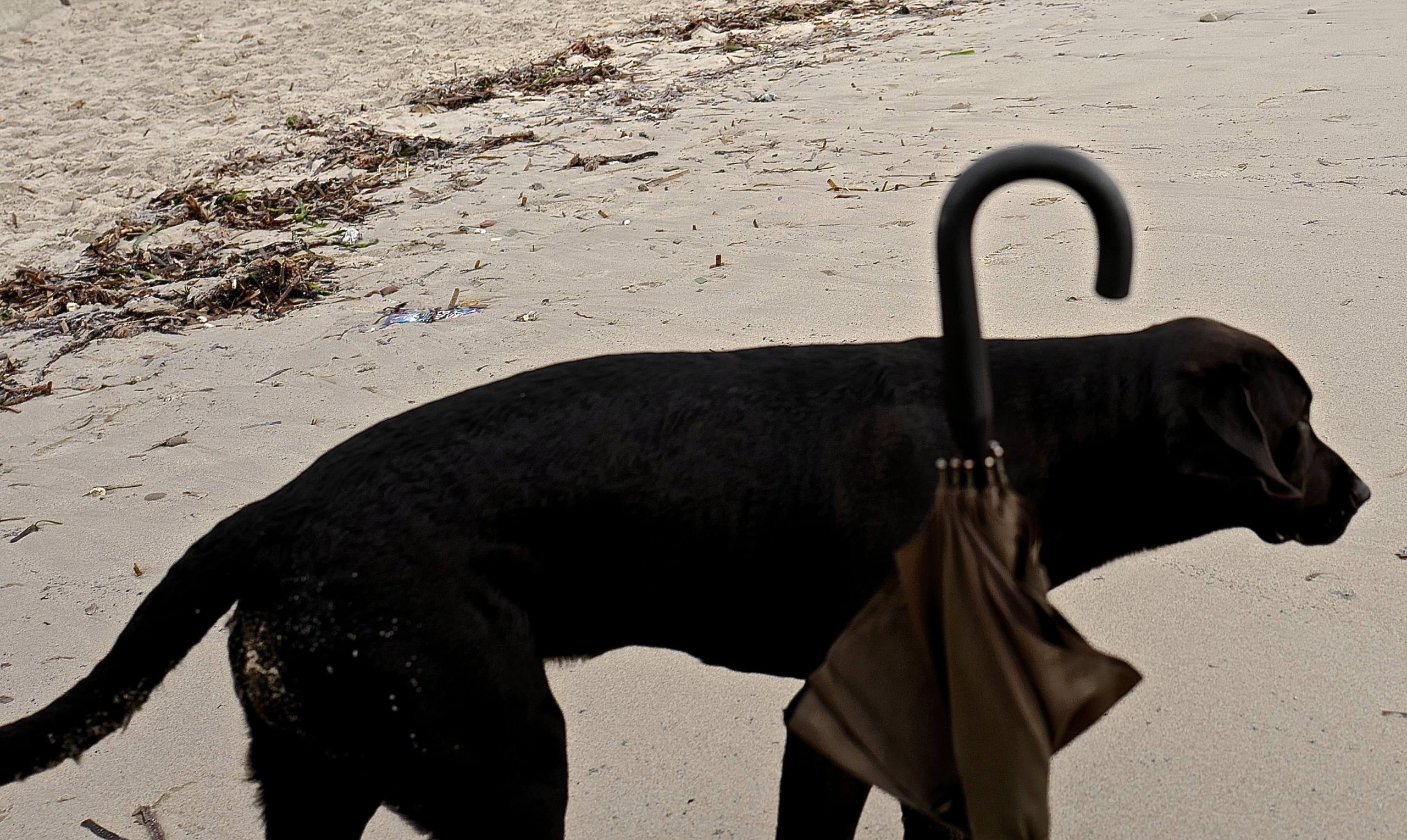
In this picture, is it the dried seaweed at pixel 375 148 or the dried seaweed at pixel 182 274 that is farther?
the dried seaweed at pixel 375 148

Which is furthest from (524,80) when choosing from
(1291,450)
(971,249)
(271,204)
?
(971,249)

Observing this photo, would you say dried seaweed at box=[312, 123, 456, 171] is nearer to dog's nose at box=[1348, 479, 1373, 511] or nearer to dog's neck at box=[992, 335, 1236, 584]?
dog's neck at box=[992, 335, 1236, 584]

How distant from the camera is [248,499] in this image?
472cm

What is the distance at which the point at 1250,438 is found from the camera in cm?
232

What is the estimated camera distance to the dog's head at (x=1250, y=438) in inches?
91.8

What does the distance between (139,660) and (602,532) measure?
88 cm

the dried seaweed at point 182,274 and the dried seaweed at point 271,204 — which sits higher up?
the dried seaweed at point 271,204

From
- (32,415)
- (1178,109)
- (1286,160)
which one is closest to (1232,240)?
(1286,160)

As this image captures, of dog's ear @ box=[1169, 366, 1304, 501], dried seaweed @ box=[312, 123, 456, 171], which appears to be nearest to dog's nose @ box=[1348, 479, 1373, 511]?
dog's ear @ box=[1169, 366, 1304, 501]

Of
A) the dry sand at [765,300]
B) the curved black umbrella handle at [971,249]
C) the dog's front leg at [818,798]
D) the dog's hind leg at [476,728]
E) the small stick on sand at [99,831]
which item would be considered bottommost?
the small stick on sand at [99,831]

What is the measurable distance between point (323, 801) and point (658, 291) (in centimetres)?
401

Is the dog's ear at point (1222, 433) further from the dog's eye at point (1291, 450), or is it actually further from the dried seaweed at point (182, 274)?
the dried seaweed at point (182, 274)

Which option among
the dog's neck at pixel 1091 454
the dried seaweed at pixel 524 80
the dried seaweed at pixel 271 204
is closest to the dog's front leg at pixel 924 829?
the dog's neck at pixel 1091 454

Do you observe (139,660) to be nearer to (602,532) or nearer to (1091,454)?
(602,532)
